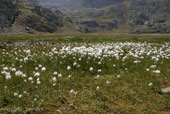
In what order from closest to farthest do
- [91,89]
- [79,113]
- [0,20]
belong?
[79,113] → [91,89] → [0,20]

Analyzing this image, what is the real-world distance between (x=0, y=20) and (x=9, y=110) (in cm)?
14861

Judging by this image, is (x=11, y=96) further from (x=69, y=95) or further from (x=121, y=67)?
(x=121, y=67)

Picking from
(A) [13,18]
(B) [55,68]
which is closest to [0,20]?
(A) [13,18]

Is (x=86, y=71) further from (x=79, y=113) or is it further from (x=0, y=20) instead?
(x=0, y=20)

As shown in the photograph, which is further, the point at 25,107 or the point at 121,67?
the point at 121,67

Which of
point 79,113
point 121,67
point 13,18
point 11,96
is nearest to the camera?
point 79,113

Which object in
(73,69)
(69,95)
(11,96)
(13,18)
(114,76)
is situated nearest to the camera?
(11,96)

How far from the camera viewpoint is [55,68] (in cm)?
916

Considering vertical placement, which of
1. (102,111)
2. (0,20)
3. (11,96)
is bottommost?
(102,111)

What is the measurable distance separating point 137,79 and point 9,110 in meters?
5.47

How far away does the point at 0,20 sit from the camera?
447 feet

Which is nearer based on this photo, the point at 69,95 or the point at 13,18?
the point at 69,95

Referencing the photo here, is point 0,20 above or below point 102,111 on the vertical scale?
above

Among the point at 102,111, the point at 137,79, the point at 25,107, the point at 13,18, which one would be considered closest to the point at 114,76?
the point at 137,79
